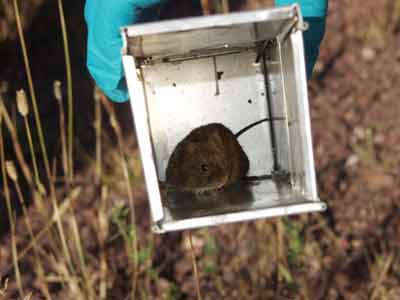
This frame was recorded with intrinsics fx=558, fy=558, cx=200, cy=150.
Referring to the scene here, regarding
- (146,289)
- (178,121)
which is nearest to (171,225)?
(178,121)

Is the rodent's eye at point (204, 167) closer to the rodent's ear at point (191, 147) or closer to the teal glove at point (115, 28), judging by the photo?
the rodent's ear at point (191, 147)

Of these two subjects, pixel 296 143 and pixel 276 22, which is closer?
pixel 276 22

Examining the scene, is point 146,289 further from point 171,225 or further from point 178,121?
point 171,225

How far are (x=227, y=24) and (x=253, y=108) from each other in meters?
0.54

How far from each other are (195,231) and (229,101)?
1.99ft

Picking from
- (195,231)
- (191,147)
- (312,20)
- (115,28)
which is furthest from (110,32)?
(195,231)

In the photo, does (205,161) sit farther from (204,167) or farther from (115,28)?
(115,28)

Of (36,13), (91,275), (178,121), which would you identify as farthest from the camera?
(36,13)

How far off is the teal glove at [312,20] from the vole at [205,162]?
304 mm

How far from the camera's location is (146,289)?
1641 mm

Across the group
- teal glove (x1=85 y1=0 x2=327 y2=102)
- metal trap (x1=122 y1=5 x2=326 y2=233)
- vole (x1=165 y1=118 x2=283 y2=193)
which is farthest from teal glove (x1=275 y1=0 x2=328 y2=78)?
vole (x1=165 y1=118 x2=283 y2=193)

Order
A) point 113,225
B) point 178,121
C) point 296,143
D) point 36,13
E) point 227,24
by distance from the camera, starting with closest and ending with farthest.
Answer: point 227,24, point 296,143, point 178,121, point 113,225, point 36,13

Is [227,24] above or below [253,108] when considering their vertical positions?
above

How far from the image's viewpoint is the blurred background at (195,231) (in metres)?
1.62
